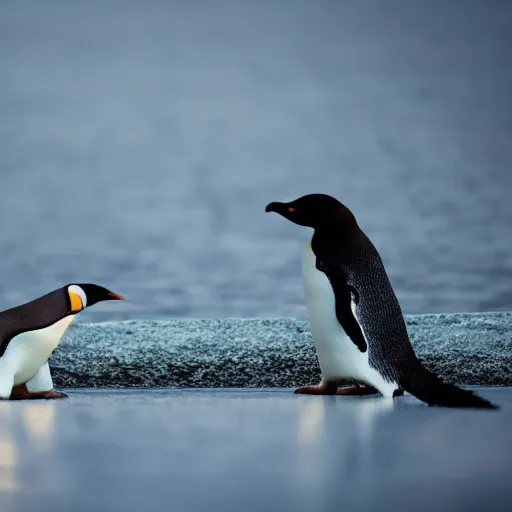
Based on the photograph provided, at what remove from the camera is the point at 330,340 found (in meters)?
2.22

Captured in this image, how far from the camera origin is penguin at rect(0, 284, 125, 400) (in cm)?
237

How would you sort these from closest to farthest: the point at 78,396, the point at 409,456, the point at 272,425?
the point at 409,456 → the point at 272,425 → the point at 78,396

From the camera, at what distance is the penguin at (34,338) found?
2369mm

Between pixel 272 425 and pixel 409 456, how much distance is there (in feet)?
1.43

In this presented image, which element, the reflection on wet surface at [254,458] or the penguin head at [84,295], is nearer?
the reflection on wet surface at [254,458]

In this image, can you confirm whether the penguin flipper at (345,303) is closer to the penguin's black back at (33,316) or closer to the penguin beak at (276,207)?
the penguin beak at (276,207)

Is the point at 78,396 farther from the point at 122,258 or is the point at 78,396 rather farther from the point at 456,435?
the point at 456,435

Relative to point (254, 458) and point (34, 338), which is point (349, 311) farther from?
point (254, 458)

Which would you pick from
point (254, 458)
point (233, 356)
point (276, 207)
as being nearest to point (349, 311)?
point (276, 207)

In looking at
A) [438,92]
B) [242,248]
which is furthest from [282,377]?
[438,92]

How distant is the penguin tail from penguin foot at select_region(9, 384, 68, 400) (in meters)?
0.91

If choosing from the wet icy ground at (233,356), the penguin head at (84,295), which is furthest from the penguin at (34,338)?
the wet icy ground at (233,356)

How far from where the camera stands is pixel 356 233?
2.32 meters

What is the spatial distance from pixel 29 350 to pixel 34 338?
4 centimetres
